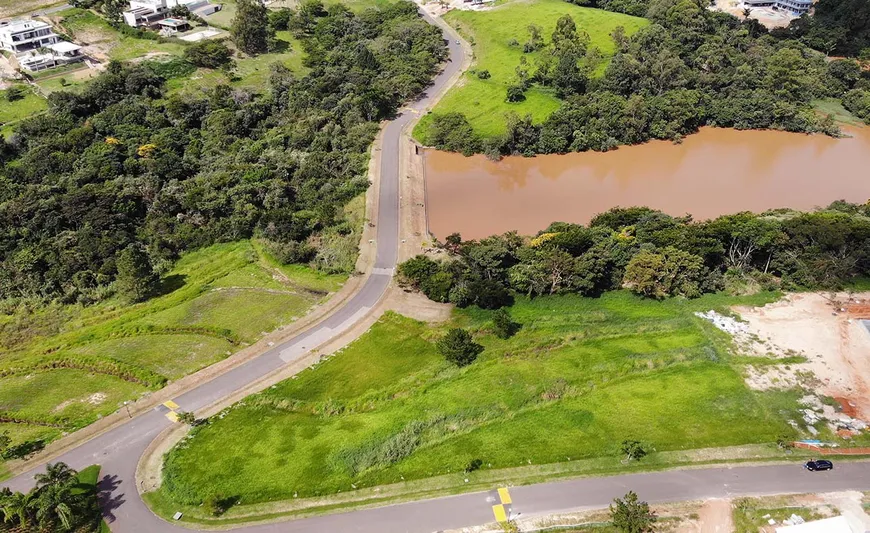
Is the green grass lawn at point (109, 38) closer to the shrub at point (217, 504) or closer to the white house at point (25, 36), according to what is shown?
the white house at point (25, 36)

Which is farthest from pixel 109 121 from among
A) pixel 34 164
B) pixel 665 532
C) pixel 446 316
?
pixel 665 532

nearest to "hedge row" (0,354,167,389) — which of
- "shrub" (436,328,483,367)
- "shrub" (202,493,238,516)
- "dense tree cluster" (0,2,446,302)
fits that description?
"dense tree cluster" (0,2,446,302)

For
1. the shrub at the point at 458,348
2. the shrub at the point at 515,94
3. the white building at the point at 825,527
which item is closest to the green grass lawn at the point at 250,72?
the shrub at the point at 515,94

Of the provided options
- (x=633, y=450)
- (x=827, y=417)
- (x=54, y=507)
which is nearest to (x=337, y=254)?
(x=54, y=507)

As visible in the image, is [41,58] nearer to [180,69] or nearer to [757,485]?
[180,69]

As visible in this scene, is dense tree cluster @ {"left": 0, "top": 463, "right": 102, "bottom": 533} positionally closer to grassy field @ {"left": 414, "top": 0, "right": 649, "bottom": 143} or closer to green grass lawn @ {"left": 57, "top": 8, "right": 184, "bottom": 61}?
grassy field @ {"left": 414, "top": 0, "right": 649, "bottom": 143}

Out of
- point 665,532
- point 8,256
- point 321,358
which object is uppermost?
point 8,256
